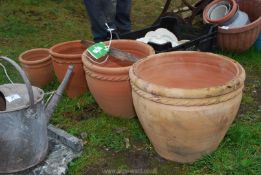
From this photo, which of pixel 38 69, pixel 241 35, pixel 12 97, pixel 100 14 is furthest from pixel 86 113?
pixel 241 35

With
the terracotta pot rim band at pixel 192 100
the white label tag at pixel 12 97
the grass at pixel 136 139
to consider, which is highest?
the terracotta pot rim band at pixel 192 100

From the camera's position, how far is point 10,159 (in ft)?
7.85

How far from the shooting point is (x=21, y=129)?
2.33 m

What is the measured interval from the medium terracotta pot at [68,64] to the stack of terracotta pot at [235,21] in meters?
1.53

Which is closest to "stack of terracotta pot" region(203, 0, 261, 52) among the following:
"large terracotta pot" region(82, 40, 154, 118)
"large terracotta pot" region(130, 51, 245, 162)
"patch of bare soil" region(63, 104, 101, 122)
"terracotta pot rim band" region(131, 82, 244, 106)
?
"large terracotta pot" region(82, 40, 154, 118)

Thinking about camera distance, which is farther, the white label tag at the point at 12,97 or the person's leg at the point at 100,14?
the person's leg at the point at 100,14

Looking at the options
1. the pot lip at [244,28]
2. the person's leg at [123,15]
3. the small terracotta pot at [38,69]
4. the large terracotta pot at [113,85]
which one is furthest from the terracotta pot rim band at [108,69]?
the pot lip at [244,28]

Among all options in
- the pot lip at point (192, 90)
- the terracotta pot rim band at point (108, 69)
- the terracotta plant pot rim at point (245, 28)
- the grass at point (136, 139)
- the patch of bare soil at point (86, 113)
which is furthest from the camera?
the terracotta plant pot rim at point (245, 28)

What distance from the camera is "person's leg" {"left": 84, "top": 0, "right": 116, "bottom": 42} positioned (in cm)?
362

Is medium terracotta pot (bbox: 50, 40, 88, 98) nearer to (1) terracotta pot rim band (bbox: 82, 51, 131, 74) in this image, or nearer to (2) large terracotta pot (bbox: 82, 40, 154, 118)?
(2) large terracotta pot (bbox: 82, 40, 154, 118)

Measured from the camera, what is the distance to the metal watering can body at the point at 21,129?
2.29 m

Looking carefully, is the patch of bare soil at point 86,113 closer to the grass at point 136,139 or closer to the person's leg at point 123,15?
the grass at point 136,139

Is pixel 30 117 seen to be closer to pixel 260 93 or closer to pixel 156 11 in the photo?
pixel 260 93

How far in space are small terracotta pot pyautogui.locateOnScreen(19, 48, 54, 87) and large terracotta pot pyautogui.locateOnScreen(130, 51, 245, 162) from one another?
1.38m
